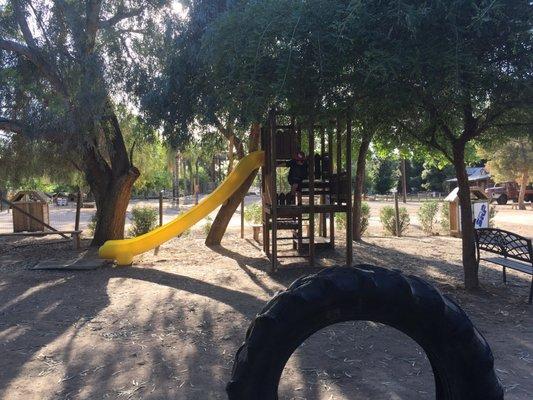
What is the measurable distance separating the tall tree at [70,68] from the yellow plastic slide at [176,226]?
7.19ft

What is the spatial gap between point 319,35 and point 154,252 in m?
7.61

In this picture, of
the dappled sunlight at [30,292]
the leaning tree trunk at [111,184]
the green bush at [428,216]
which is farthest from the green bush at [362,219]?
the dappled sunlight at [30,292]

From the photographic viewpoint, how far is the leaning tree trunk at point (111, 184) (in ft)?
38.5

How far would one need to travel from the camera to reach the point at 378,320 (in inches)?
96.3

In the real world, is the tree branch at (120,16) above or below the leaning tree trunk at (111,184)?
above

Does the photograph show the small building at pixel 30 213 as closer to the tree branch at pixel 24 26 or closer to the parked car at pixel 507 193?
the tree branch at pixel 24 26

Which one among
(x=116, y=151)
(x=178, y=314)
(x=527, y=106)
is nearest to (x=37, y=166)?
(x=116, y=151)

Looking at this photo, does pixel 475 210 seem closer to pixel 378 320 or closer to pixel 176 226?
pixel 176 226

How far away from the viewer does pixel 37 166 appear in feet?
42.6

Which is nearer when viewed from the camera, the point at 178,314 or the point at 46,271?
the point at 178,314

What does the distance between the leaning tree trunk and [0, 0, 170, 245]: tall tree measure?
8.3 inches

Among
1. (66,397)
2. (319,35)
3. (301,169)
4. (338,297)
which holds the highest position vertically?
(319,35)

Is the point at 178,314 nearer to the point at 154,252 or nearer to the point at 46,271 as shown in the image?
the point at 46,271

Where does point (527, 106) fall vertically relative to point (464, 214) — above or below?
above
